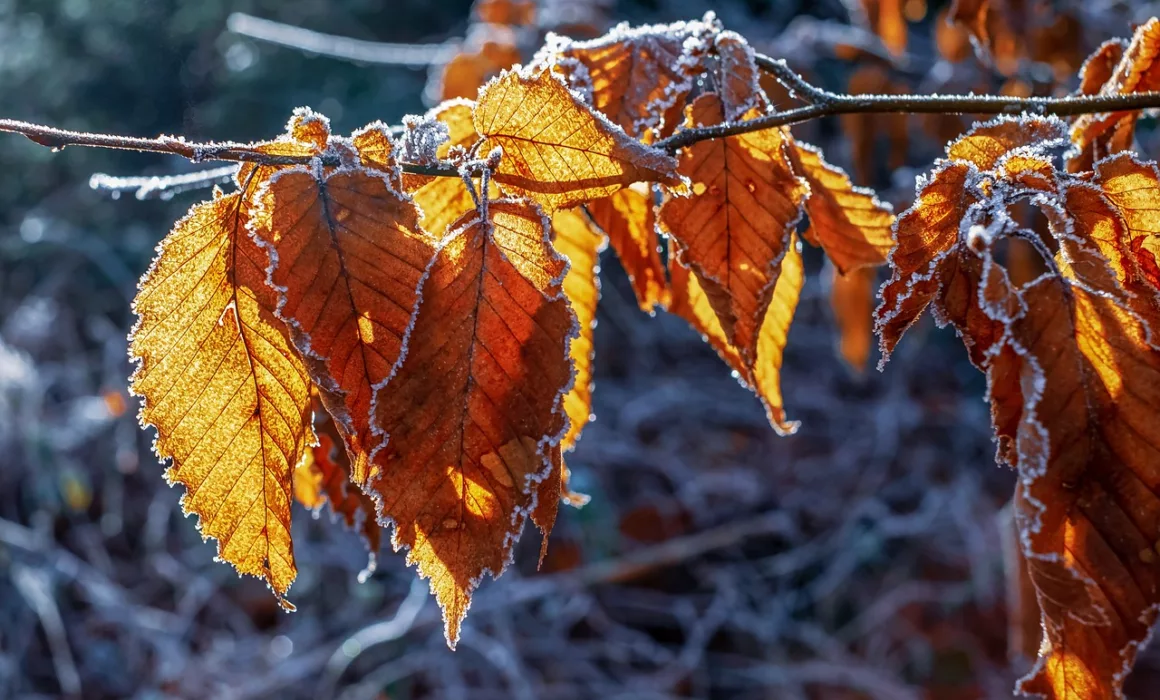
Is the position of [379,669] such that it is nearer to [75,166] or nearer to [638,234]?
[638,234]

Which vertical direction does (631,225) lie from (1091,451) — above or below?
above

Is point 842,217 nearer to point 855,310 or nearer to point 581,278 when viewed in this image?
point 581,278

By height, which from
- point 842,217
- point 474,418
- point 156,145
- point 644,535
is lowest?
point 644,535

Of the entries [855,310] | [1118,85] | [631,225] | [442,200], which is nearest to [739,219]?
[631,225]

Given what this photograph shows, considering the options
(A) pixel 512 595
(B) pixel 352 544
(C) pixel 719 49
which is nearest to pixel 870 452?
(A) pixel 512 595

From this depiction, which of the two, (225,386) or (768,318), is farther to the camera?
(768,318)

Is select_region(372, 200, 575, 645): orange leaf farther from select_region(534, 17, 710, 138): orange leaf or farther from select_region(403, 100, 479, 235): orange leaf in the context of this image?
select_region(534, 17, 710, 138): orange leaf

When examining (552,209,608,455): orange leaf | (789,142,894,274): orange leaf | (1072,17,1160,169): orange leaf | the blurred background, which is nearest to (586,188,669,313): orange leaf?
(552,209,608,455): orange leaf

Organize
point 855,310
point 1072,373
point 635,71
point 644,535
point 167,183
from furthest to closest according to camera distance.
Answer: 1. point 644,535
2. point 855,310
3. point 635,71
4. point 167,183
5. point 1072,373
